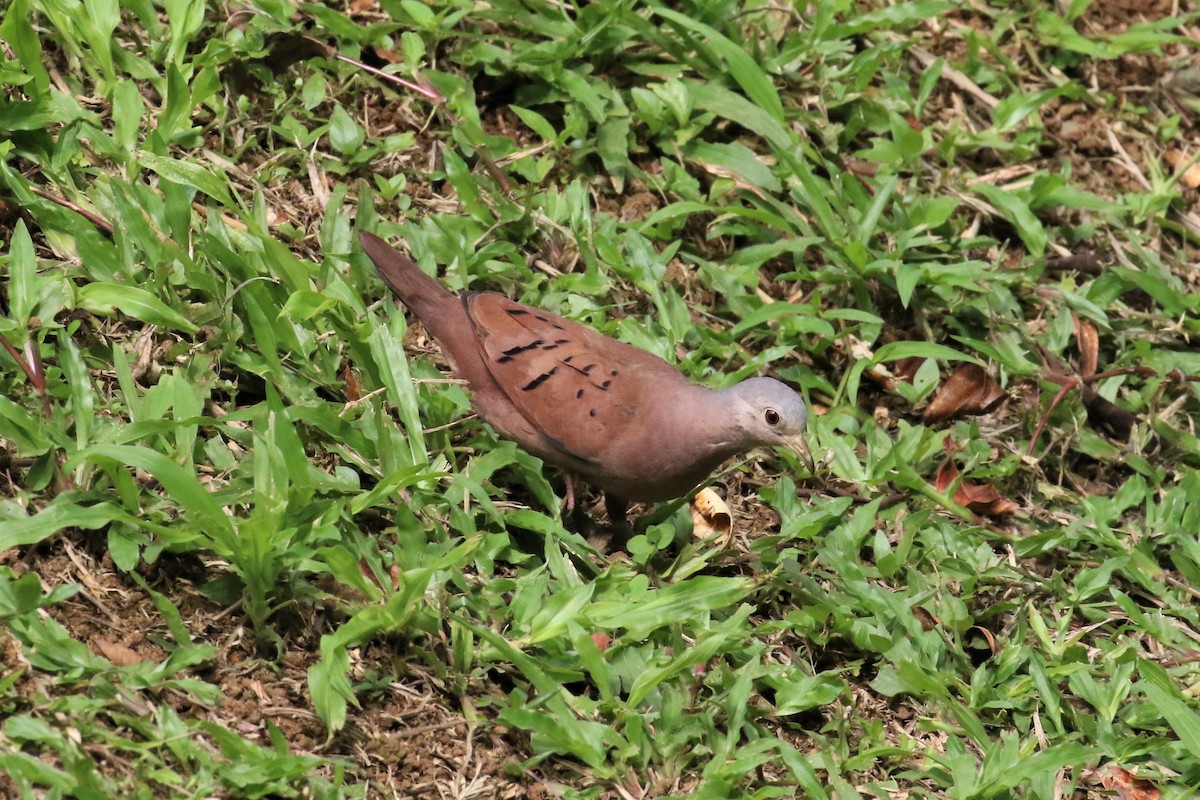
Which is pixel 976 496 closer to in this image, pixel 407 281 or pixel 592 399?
pixel 592 399

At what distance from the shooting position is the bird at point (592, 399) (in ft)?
16.9

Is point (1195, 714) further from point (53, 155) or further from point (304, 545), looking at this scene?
point (53, 155)

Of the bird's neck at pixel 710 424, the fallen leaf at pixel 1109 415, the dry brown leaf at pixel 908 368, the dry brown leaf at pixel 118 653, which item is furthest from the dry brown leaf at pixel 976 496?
the dry brown leaf at pixel 118 653

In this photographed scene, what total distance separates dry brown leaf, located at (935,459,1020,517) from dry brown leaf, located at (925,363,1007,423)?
15.1 inches

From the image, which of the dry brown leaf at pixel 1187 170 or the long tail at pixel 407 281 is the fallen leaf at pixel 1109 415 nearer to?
the dry brown leaf at pixel 1187 170

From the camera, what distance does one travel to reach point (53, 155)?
5.40 meters

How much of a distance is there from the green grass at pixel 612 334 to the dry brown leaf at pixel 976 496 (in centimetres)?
5

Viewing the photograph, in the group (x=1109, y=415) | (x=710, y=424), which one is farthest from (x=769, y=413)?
(x=1109, y=415)

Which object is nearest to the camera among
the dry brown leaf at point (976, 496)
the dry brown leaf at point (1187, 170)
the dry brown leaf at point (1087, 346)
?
the dry brown leaf at point (976, 496)

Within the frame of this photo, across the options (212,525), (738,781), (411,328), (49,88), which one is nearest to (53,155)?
(49,88)

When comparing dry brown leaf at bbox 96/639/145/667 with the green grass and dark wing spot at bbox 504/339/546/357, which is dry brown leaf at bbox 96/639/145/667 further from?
dark wing spot at bbox 504/339/546/357

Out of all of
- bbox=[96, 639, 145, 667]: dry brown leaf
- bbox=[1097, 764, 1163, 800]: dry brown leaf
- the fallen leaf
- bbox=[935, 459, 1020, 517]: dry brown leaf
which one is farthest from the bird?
the fallen leaf

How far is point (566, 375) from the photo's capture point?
5297 millimetres

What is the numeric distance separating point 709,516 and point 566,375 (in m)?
0.87
